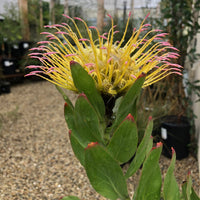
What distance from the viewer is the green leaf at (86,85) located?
1.43 feet

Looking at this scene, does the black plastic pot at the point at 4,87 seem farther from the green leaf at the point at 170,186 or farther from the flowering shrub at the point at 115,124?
the green leaf at the point at 170,186

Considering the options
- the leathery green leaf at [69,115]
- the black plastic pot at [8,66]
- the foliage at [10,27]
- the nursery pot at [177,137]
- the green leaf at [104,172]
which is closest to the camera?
the green leaf at [104,172]

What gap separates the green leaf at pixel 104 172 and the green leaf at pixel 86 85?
11cm

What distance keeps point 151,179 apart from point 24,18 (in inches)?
220

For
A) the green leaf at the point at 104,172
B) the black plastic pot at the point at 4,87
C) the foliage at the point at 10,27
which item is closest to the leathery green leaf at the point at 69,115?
the green leaf at the point at 104,172

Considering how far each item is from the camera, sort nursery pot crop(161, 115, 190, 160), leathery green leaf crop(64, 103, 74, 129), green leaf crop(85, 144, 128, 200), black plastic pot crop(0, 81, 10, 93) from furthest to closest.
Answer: black plastic pot crop(0, 81, 10, 93)
nursery pot crop(161, 115, 190, 160)
leathery green leaf crop(64, 103, 74, 129)
green leaf crop(85, 144, 128, 200)

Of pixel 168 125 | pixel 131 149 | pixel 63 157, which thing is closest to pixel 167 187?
pixel 131 149

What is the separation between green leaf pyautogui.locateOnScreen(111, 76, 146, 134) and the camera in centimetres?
45

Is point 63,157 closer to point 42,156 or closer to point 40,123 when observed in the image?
point 42,156

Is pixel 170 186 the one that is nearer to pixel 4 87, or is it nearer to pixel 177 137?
pixel 177 137

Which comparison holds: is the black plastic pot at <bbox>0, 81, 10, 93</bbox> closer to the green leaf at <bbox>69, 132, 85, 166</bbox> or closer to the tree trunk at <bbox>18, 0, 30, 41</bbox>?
the tree trunk at <bbox>18, 0, 30, 41</bbox>

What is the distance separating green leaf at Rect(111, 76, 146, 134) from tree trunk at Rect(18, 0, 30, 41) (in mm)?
5388

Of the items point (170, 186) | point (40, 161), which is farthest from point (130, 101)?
point (40, 161)

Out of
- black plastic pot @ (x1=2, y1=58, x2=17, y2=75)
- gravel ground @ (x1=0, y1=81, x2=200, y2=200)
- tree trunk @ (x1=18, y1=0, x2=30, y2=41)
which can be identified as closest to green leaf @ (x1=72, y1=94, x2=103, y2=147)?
gravel ground @ (x1=0, y1=81, x2=200, y2=200)
